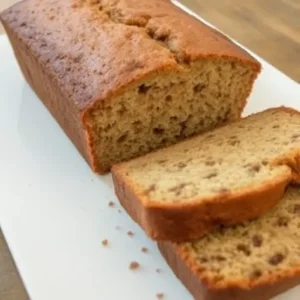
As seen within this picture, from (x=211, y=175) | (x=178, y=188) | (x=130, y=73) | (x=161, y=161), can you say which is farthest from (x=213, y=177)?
(x=130, y=73)

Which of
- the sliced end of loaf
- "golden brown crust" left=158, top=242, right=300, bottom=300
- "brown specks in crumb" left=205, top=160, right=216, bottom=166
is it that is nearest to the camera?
"golden brown crust" left=158, top=242, right=300, bottom=300

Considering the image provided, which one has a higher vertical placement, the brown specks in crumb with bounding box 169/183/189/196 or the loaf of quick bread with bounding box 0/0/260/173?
the loaf of quick bread with bounding box 0/0/260/173

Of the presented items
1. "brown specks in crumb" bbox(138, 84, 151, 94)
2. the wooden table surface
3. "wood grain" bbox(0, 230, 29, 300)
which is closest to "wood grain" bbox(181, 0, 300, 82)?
the wooden table surface

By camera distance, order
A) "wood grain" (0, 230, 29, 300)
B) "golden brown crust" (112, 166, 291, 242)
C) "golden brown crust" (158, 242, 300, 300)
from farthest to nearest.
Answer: "wood grain" (0, 230, 29, 300) < "golden brown crust" (112, 166, 291, 242) < "golden brown crust" (158, 242, 300, 300)

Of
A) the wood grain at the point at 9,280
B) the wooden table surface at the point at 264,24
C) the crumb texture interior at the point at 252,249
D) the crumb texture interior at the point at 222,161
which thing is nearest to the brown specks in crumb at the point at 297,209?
the crumb texture interior at the point at 252,249

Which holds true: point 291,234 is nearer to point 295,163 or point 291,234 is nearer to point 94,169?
point 295,163

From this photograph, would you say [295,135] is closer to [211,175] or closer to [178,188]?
[211,175]

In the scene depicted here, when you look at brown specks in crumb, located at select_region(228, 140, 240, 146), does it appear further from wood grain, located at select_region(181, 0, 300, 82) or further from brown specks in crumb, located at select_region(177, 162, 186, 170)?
wood grain, located at select_region(181, 0, 300, 82)
